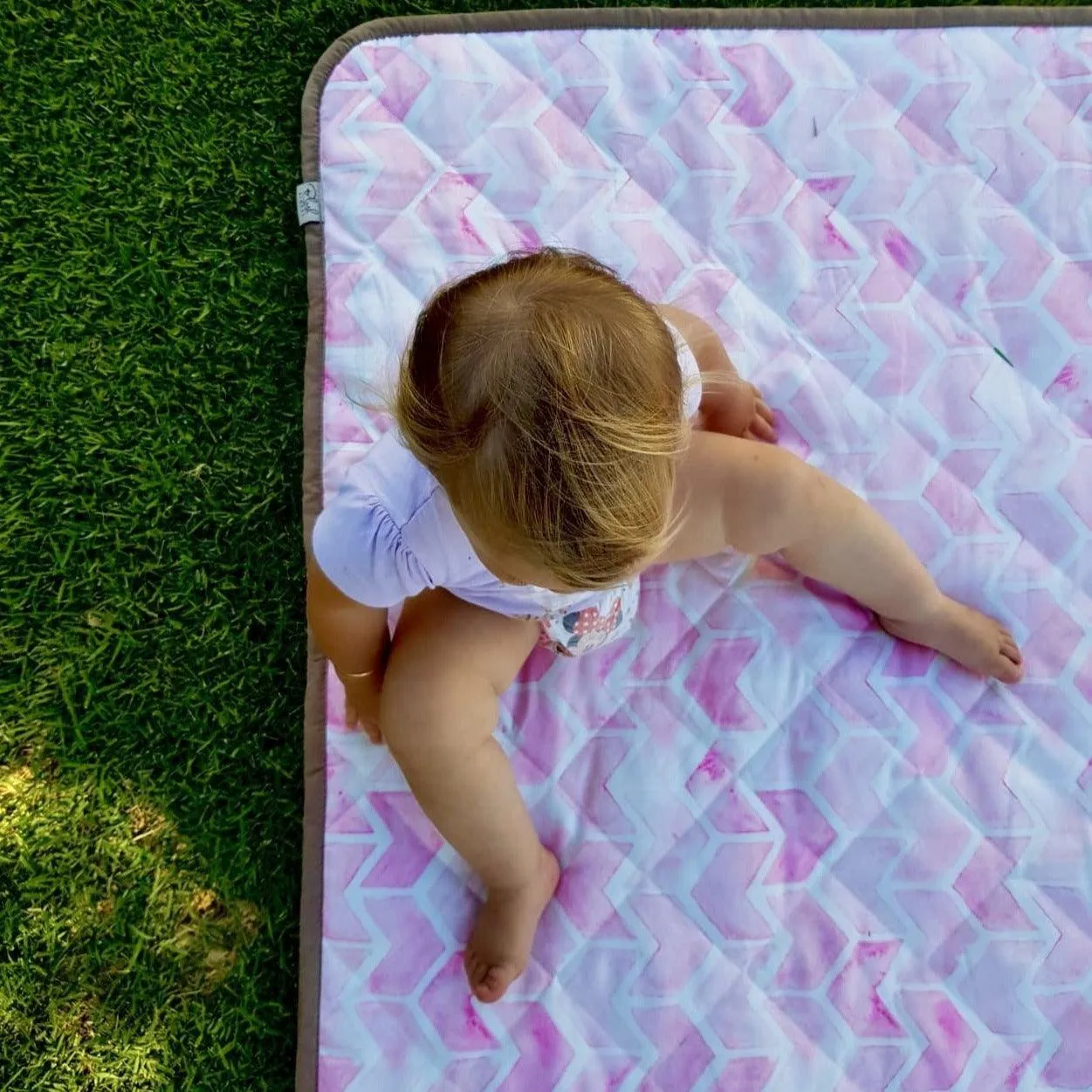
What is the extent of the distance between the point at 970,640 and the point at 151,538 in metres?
1.03

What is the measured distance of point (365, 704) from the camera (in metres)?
1.14

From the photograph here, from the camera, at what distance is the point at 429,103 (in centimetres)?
137

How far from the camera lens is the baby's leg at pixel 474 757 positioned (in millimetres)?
1033

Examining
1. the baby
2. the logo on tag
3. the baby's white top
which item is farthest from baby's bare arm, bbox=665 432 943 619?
the logo on tag

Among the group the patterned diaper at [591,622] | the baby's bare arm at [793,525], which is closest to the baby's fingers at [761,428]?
the baby's bare arm at [793,525]

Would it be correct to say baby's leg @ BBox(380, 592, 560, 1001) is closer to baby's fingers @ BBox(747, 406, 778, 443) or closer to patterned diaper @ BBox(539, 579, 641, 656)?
patterned diaper @ BBox(539, 579, 641, 656)

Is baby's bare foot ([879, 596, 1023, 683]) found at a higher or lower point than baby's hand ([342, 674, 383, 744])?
higher

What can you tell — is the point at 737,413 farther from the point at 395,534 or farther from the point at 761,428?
the point at 395,534

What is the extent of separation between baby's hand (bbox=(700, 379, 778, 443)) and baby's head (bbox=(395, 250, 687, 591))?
452 mm

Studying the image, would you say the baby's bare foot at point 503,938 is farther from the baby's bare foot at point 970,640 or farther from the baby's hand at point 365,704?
the baby's bare foot at point 970,640

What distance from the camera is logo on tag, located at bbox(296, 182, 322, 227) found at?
1.35 metres

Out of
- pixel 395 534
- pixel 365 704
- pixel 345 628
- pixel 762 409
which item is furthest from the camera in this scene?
pixel 762 409

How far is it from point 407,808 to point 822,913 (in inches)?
19.3

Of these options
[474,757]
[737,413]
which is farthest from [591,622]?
[737,413]
